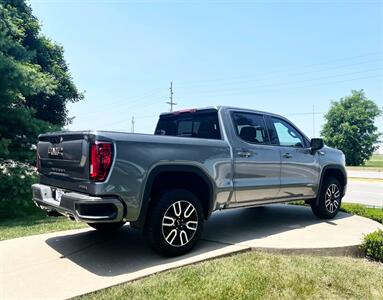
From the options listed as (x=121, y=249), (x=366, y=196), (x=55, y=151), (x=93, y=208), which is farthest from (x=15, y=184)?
(x=366, y=196)

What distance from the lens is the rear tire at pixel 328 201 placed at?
678 cm

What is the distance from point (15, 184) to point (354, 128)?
141 ft

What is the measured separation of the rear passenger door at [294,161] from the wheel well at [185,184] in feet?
5.39

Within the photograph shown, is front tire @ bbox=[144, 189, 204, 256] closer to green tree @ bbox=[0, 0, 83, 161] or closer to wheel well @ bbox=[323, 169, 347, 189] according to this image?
wheel well @ bbox=[323, 169, 347, 189]

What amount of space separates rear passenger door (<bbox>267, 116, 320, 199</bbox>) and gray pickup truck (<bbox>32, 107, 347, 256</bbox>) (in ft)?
0.06

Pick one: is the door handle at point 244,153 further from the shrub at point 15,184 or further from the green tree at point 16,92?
the green tree at point 16,92

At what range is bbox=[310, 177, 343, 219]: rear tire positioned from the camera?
6.78m

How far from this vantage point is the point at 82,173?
3.95 m

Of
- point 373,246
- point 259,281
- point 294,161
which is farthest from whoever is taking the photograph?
point 294,161

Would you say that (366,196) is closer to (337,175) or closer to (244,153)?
(337,175)

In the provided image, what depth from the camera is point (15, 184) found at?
8570 millimetres

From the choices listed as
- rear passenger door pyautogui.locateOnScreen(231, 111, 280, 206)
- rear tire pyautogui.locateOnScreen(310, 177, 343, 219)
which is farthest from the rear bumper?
rear tire pyautogui.locateOnScreen(310, 177, 343, 219)

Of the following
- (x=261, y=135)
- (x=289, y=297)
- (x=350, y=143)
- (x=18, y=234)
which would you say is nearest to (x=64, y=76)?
(x=18, y=234)

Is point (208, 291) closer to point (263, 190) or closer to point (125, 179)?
point (125, 179)
